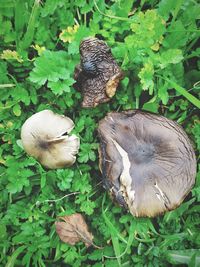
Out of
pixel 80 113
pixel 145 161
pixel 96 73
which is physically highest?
pixel 96 73

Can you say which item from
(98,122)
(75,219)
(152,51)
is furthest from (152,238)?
(152,51)

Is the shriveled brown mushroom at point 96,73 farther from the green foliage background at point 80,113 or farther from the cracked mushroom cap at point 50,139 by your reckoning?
the cracked mushroom cap at point 50,139

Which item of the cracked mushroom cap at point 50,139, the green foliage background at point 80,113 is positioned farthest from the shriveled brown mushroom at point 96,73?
the cracked mushroom cap at point 50,139

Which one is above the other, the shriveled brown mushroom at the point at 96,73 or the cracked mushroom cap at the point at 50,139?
the shriveled brown mushroom at the point at 96,73

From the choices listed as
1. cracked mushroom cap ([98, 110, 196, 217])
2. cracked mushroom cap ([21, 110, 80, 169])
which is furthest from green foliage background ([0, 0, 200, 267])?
cracked mushroom cap ([98, 110, 196, 217])

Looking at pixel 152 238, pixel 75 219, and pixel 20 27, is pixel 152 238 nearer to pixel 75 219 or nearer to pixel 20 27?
pixel 75 219

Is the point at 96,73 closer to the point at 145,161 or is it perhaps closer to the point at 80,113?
the point at 80,113

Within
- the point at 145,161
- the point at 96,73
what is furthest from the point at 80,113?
the point at 145,161
